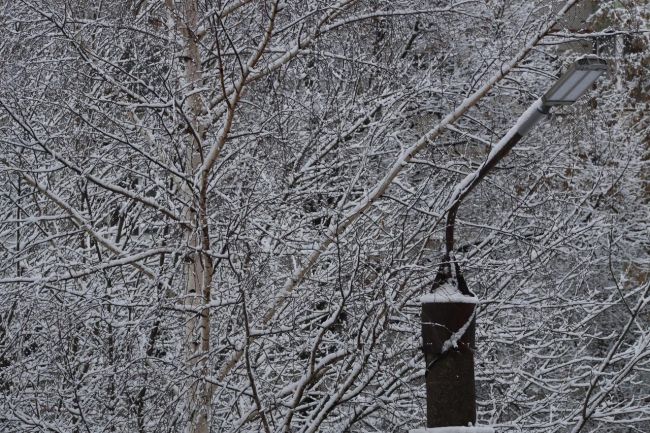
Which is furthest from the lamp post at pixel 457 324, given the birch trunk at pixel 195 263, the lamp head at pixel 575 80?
the birch trunk at pixel 195 263

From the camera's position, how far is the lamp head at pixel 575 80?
17.1 feet

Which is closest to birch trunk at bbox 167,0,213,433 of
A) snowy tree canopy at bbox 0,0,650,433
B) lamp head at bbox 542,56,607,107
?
snowy tree canopy at bbox 0,0,650,433

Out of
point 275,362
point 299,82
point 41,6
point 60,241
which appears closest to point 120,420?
point 275,362

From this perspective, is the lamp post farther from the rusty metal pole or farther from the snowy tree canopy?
the snowy tree canopy

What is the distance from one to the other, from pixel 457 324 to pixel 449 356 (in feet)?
0.64

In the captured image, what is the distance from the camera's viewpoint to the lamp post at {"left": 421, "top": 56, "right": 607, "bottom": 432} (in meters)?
5.44

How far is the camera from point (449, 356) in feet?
18.5

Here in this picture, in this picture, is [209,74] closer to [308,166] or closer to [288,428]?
[308,166]

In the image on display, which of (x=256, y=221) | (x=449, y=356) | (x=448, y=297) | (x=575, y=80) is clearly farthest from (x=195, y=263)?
(x=575, y=80)

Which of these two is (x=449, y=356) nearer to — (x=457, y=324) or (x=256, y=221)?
(x=457, y=324)

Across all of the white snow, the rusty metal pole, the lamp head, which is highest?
the lamp head

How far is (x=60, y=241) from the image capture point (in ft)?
30.6

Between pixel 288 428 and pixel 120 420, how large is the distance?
4.40ft

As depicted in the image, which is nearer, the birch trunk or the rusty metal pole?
the rusty metal pole
